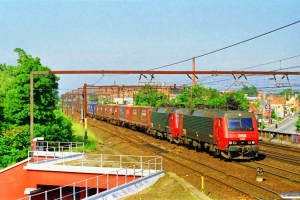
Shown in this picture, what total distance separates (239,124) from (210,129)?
105 inches

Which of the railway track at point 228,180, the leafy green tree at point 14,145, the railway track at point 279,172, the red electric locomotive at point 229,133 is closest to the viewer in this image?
the railway track at point 228,180

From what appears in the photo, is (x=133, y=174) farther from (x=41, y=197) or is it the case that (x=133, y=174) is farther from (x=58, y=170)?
(x=41, y=197)

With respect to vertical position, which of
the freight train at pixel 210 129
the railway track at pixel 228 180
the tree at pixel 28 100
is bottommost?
the railway track at pixel 228 180

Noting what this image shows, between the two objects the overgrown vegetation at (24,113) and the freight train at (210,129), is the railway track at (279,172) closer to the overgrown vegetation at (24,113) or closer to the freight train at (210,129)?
the freight train at (210,129)

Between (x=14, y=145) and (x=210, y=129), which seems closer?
(x=210, y=129)

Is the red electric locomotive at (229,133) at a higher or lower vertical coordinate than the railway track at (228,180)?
higher

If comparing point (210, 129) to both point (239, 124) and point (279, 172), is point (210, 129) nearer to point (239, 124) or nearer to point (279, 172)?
point (239, 124)

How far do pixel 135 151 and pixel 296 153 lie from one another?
11.4 meters

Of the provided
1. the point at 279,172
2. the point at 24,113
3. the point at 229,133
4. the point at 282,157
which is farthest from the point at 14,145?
the point at 279,172

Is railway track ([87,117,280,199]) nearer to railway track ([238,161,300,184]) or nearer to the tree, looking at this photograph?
railway track ([238,161,300,184])

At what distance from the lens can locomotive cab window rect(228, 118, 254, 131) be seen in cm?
2647

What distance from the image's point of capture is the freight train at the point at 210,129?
26.4 m

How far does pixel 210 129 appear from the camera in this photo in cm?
2883

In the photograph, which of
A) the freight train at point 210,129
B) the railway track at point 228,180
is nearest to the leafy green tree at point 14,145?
the railway track at point 228,180
